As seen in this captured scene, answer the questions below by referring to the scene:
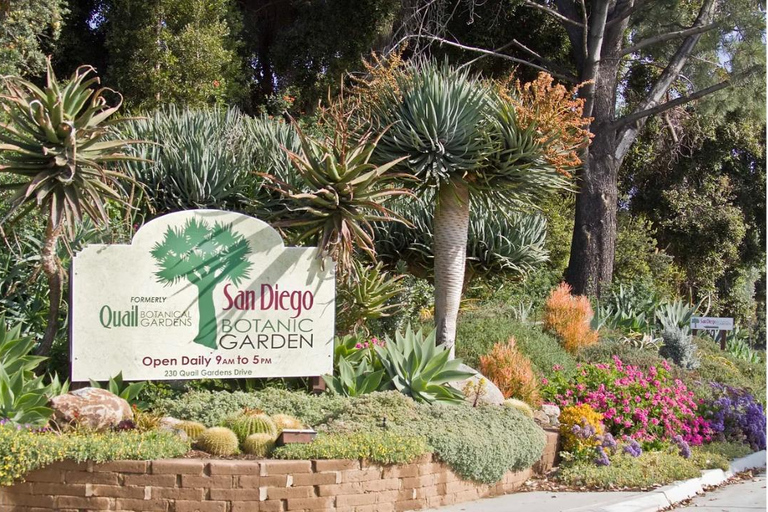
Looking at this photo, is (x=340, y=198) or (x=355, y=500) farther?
(x=340, y=198)

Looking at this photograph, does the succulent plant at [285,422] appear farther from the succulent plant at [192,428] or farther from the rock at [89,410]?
the rock at [89,410]

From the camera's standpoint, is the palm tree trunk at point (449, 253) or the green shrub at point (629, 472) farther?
the palm tree trunk at point (449, 253)

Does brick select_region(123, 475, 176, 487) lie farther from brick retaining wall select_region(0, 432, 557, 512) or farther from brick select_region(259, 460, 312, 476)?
brick select_region(259, 460, 312, 476)

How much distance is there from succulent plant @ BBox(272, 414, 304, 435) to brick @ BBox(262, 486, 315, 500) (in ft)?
2.97

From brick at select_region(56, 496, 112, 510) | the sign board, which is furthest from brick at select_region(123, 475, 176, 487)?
the sign board

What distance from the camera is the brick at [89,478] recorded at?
7555 millimetres

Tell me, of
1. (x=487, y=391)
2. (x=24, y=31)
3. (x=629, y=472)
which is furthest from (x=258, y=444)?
(x=24, y=31)

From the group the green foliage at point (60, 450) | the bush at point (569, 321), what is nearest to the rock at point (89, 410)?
the green foliage at point (60, 450)

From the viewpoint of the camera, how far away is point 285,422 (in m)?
8.77

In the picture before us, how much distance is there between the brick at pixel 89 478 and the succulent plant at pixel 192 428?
1095 millimetres

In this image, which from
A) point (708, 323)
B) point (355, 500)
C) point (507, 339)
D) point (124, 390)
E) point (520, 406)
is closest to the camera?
point (355, 500)

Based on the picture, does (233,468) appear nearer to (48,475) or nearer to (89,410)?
(48,475)

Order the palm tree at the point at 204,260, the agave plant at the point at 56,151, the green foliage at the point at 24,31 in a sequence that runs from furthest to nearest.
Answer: the green foliage at the point at 24,31, the palm tree at the point at 204,260, the agave plant at the point at 56,151

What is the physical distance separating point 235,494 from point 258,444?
0.65m
